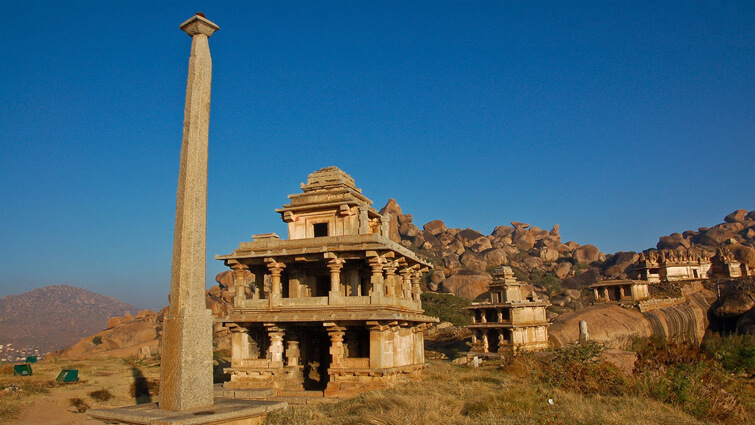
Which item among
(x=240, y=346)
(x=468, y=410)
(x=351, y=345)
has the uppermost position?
(x=240, y=346)

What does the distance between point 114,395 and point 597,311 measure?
89.5ft

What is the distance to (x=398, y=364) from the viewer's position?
1869 centimetres

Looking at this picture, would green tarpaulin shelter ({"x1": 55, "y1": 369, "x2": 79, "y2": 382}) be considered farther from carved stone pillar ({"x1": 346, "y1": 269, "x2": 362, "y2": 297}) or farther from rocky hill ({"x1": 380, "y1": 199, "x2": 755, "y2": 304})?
rocky hill ({"x1": 380, "y1": 199, "x2": 755, "y2": 304})

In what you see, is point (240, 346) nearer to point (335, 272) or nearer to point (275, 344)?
point (275, 344)

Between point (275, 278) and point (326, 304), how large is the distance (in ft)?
8.10

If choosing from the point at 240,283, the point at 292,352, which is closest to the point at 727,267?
the point at 292,352

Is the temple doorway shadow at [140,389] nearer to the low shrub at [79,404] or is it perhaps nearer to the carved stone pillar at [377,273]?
the low shrub at [79,404]

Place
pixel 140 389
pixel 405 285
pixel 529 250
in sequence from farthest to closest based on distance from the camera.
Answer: pixel 529 250
pixel 140 389
pixel 405 285

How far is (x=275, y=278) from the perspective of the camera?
19.5m

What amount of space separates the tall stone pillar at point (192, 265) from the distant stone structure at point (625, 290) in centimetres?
4107

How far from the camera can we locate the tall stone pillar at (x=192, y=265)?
7.59m

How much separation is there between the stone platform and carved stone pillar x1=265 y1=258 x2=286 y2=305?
34.9ft

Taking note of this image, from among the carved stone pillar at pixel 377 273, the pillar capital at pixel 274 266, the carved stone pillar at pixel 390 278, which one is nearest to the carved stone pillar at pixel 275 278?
the pillar capital at pixel 274 266

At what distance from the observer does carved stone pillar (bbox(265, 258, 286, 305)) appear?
19219 millimetres
